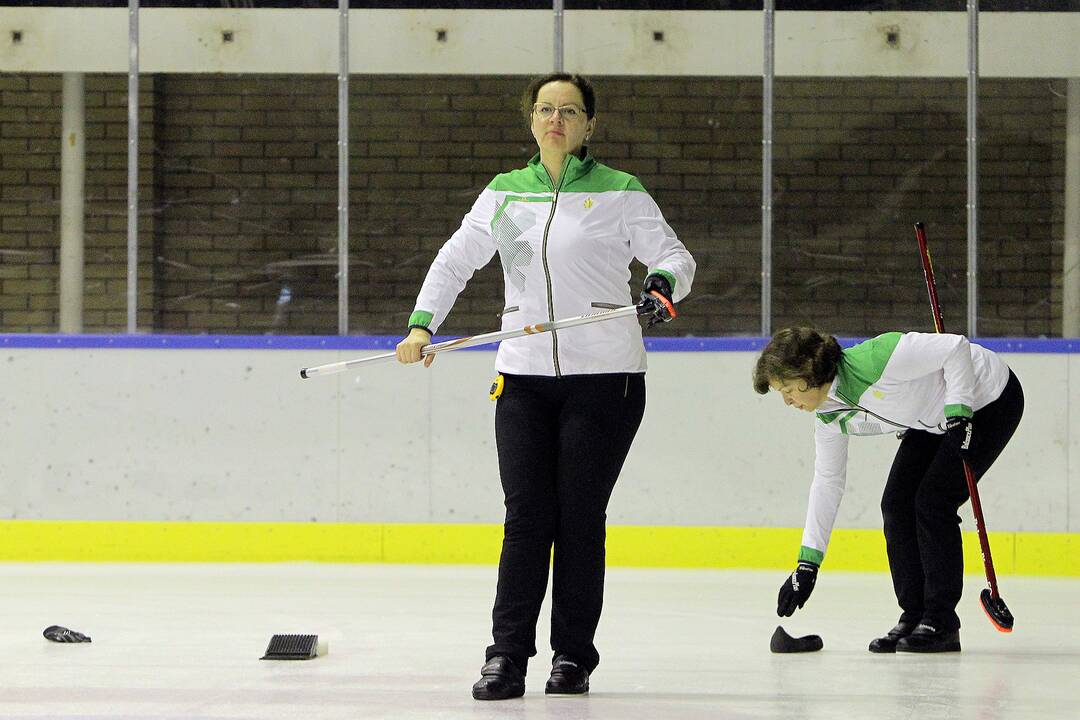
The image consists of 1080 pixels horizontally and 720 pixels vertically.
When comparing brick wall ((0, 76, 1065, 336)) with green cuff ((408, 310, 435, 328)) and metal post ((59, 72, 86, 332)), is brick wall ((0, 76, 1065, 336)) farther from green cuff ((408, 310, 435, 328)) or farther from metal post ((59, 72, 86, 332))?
green cuff ((408, 310, 435, 328))

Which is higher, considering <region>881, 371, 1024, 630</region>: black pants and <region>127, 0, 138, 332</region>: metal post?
<region>127, 0, 138, 332</region>: metal post

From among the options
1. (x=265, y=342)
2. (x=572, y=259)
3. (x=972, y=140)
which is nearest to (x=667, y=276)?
(x=572, y=259)

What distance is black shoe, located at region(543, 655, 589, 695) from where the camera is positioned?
311cm

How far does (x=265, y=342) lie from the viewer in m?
6.04

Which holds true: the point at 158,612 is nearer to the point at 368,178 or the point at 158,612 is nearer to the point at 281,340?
the point at 281,340

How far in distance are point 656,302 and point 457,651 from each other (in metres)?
1.18

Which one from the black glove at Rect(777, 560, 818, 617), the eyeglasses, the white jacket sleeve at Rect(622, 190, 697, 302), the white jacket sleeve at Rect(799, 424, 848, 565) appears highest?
the eyeglasses

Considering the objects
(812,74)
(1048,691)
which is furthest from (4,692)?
(812,74)

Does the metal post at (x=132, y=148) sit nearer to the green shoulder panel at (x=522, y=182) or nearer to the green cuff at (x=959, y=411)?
the green shoulder panel at (x=522, y=182)

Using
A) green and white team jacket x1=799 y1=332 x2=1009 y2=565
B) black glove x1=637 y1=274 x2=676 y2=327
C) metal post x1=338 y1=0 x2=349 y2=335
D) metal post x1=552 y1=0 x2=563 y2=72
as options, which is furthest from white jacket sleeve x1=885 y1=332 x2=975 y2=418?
metal post x1=338 y1=0 x2=349 y2=335

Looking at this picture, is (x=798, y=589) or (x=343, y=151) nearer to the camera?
(x=798, y=589)

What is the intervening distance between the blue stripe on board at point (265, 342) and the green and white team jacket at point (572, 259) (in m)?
2.72

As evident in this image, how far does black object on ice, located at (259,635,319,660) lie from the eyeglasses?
4.44 ft

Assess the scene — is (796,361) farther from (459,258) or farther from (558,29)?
(558,29)
